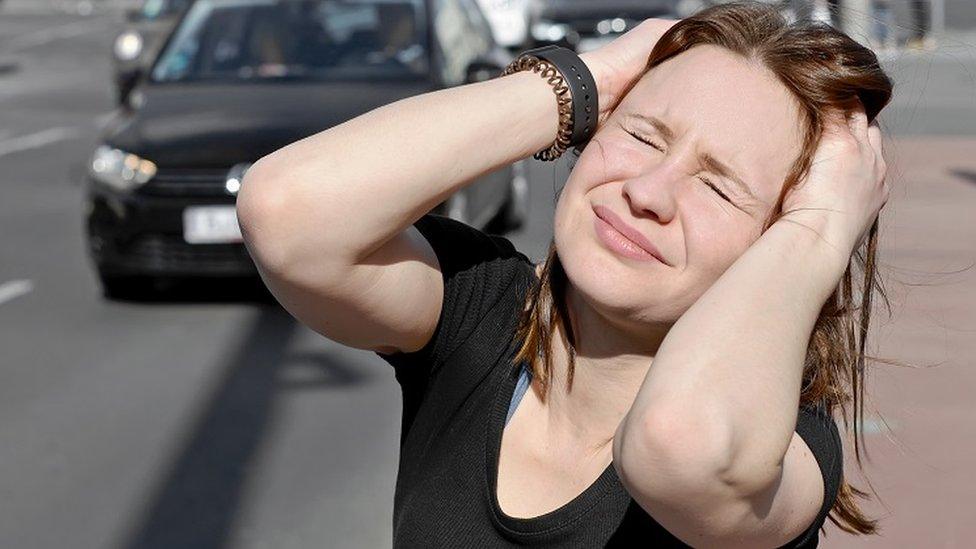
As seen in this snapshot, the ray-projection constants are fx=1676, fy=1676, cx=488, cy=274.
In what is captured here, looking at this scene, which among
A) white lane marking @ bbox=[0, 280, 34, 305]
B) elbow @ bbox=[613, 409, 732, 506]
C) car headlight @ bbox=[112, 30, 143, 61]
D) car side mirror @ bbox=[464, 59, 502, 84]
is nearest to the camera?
elbow @ bbox=[613, 409, 732, 506]

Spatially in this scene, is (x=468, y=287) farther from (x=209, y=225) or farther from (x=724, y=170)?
(x=209, y=225)

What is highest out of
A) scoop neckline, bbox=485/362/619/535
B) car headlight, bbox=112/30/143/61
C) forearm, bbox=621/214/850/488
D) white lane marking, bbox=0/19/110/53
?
forearm, bbox=621/214/850/488

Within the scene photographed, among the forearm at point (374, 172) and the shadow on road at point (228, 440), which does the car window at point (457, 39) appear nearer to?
the shadow on road at point (228, 440)

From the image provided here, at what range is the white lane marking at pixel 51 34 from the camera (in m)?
30.7

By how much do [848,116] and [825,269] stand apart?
210 mm

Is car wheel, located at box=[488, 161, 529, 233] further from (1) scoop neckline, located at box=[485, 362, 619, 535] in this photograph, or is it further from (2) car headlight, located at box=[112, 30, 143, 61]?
(1) scoop neckline, located at box=[485, 362, 619, 535]

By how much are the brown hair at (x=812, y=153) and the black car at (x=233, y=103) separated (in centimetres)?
602

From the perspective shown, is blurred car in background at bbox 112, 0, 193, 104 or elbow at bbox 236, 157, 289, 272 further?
blurred car in background at bbox 112, 0, 193, 104

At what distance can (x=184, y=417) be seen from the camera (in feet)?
21.5

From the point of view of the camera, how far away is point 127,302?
8.81 metres

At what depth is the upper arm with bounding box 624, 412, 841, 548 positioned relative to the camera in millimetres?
1831

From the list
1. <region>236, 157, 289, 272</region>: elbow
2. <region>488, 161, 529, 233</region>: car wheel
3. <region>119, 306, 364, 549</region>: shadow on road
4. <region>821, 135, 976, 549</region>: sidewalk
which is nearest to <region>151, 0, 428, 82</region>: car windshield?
<region>119, 306, 364, 549</region>: shadow on road

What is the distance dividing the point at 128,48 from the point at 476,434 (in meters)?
15.1

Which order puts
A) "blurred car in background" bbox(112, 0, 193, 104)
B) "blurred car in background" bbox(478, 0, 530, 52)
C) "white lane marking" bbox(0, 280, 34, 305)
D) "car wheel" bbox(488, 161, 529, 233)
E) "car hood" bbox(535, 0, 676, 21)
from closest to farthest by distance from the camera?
"white lane marking" bbox(0, 280, 34, 305), "car wheel" bbox(488, 161, 529, 233), "blurred car in background" bbox(112, 0, 193, 104), "car hood" bbox(535, 0, 676, 21), "blurred car in background" bbox(478, 0, 530, 52)
